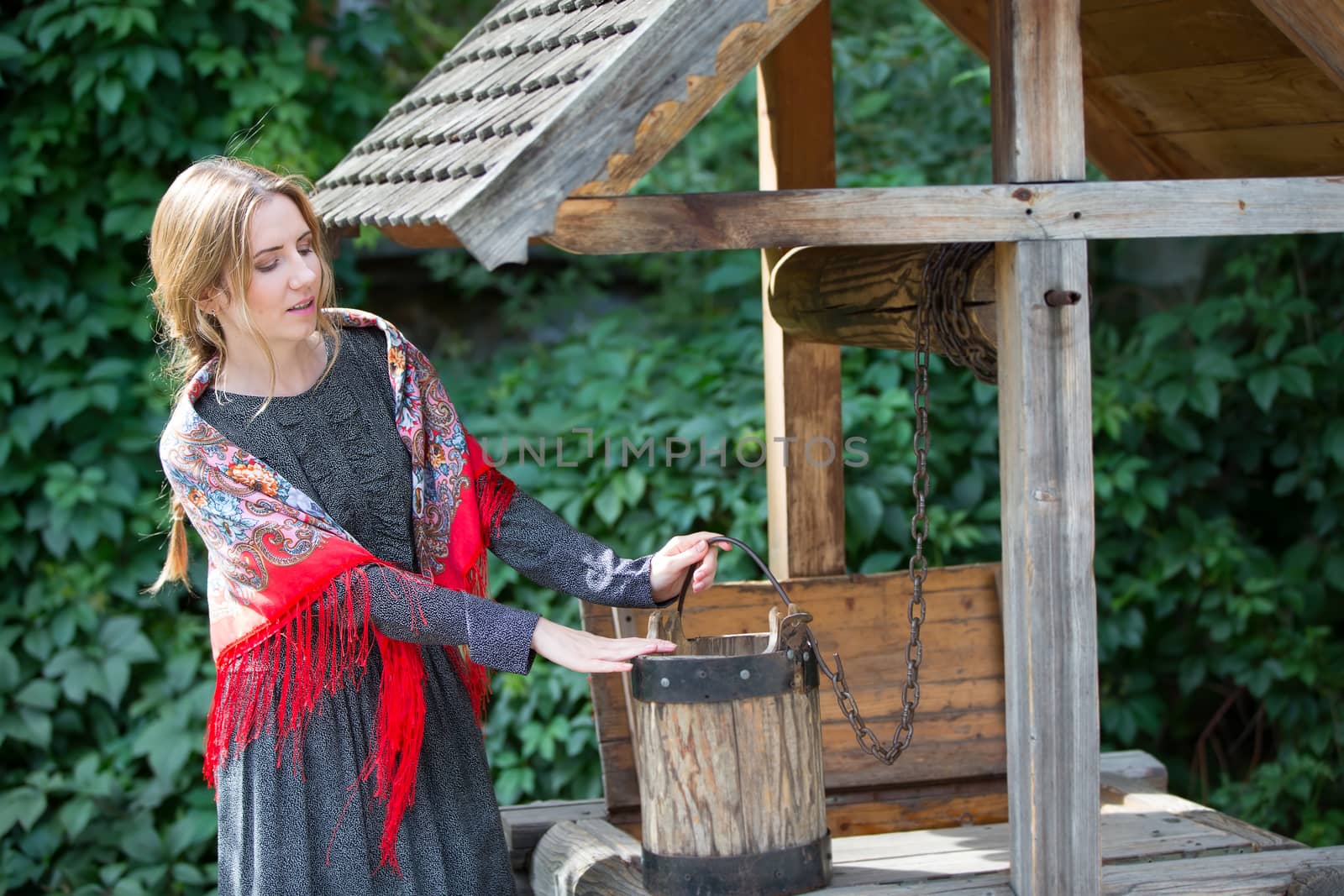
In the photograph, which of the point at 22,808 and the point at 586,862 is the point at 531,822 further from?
the point at 22,808

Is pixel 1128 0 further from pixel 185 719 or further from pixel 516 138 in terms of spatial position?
pixel 185 719

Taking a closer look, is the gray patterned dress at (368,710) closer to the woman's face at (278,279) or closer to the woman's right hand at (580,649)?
the woman's right hand at (580,649)

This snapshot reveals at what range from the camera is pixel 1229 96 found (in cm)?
320

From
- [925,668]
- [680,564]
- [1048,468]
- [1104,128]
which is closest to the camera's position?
[1048,468]

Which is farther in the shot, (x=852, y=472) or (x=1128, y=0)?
(x=852, y=472)

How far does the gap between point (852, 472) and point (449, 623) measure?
2.41 m

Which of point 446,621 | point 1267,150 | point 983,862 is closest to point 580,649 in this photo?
point 446,621

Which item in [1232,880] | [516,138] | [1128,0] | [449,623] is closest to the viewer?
[516,138]

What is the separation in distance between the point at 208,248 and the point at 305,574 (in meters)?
0.53

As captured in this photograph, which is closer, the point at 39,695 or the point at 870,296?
the point at 870,296

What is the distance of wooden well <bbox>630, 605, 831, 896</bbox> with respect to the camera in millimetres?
2414

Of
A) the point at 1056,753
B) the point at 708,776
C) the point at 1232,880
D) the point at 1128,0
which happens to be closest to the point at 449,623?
the point at 708,776

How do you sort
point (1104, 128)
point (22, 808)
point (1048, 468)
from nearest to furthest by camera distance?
point (1048, 468)
point (1104, 128)
point (22, 808)

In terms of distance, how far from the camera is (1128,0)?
3.13 metres
